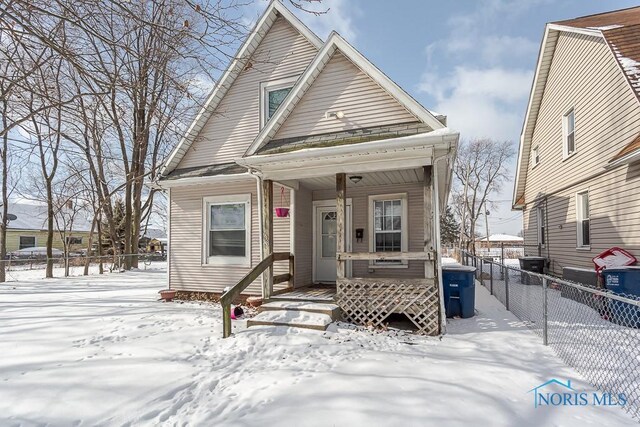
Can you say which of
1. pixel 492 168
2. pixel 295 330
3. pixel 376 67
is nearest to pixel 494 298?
pixel 295 330

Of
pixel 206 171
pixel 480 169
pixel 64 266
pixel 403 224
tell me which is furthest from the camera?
pixel 480 169

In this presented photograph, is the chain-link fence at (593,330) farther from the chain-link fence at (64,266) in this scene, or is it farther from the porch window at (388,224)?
the chain-link fence at (64,266)

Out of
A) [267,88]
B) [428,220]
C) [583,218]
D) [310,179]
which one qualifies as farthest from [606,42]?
[267,88]

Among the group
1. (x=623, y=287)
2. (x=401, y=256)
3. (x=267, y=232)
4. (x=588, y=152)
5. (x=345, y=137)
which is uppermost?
(x=588, y=152)

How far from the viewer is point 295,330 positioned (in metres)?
5.67

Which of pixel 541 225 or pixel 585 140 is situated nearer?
pixel 585 140

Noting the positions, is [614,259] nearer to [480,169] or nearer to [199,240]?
[199,240]

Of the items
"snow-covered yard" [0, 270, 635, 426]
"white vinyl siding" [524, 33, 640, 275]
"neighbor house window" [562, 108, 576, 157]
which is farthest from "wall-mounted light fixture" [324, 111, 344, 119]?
"neighbor house window" [562, 108, 576, 157]

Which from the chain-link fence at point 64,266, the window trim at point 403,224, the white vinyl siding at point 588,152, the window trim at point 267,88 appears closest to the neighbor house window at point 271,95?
the window trim at point 267,88

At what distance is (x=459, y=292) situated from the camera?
686cm

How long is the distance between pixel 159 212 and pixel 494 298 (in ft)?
83.1

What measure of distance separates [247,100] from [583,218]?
1047 centimetres

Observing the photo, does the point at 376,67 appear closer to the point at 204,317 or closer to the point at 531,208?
the point at 204,317

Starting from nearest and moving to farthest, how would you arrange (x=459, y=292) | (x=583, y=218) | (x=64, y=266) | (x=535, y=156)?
(x=459, y=292) < (x=583, y=218) < (x=535, y=156) < (x=64, y=266)
